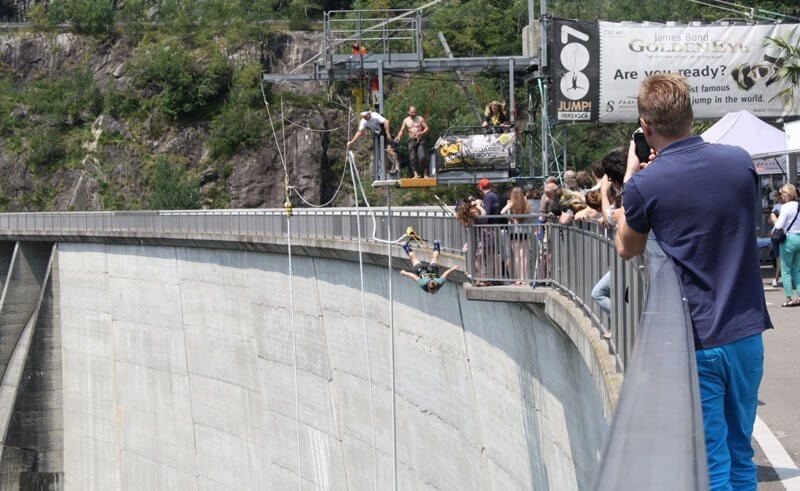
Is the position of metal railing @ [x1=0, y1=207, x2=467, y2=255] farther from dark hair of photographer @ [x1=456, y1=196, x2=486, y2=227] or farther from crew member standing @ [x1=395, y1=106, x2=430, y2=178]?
dark hair of photographer @ [x1=456, y1=196, x2=486, y2=227]

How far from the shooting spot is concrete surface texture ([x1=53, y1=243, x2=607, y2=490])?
1281cm

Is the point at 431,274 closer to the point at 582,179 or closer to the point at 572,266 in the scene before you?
the point at 582,179

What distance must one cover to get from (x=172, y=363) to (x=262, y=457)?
574 cm

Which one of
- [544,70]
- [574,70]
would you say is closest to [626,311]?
[544,70]

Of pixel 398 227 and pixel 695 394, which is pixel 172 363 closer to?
pixel 398 227

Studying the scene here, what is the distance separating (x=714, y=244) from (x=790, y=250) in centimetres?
1186

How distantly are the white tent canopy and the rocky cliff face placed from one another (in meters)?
40.8

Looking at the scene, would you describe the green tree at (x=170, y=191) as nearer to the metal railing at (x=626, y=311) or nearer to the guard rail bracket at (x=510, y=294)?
the metal railing at (x=626, y=311)

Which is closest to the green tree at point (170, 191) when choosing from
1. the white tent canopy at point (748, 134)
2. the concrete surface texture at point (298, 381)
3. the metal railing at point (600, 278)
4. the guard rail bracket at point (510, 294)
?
the concrete surface texture at point (298, 381)

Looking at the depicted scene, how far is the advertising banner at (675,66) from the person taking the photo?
22.9 metres

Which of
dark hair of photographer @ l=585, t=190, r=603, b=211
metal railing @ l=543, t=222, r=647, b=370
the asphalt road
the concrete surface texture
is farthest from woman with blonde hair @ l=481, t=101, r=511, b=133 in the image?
dark hair of photographer @ l=585, t=190, r=603, b=211

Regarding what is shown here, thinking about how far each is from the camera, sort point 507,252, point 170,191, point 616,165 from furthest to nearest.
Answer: point 170,191
point 507,252
point 616,165

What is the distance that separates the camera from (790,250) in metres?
14.9

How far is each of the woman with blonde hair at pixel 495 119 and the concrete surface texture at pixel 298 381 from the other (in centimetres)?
277
